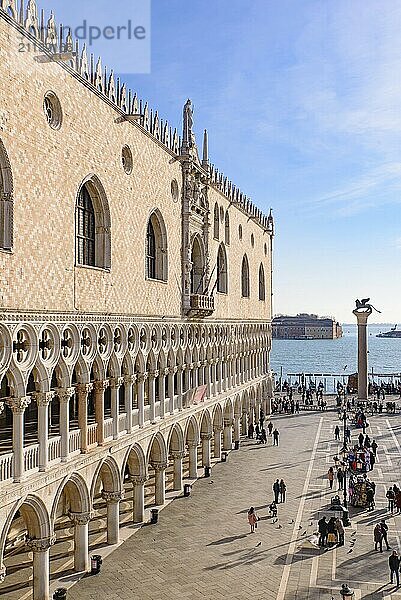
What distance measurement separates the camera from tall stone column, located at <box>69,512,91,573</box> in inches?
631

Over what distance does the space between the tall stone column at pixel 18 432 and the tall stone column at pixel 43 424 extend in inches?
30.6

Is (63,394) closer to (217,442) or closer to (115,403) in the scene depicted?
(115,403)

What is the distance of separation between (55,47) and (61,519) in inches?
522

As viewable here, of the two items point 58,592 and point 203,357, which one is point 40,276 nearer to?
point 58,592

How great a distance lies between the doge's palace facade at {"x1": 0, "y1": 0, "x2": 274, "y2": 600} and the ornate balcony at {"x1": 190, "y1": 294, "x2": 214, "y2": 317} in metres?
0.06

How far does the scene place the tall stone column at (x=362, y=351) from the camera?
4903cm

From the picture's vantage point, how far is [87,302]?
643 inches

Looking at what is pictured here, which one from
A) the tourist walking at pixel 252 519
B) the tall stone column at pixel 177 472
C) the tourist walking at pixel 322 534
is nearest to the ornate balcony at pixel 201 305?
the tall stone column at pixel 177 472

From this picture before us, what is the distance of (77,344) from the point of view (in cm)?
1559

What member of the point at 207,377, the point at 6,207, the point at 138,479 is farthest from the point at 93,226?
the point at 207,377

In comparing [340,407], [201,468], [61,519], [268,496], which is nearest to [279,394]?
[340,407]

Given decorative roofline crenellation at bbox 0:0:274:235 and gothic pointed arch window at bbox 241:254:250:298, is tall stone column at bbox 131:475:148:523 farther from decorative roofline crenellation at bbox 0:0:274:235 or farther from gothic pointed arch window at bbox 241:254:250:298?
gothic pointed arch window at bbox 241:254:250:298

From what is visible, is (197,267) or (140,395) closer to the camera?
(140,395)

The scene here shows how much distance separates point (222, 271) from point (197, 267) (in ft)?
13.3
